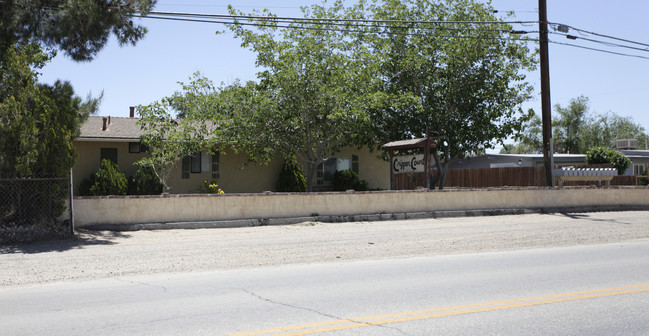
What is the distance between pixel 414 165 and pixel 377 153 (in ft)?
23.5

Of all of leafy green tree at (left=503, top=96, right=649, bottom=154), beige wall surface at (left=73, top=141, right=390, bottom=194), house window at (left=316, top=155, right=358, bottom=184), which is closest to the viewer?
beige wall surface at (left=73, top=141, right=390, bottom=194)

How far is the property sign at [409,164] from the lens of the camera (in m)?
21.5

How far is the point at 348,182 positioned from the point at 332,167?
131cm

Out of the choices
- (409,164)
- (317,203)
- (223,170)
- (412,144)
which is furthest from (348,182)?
(317,203)

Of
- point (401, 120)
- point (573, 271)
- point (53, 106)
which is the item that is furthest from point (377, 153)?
point (573, 271)

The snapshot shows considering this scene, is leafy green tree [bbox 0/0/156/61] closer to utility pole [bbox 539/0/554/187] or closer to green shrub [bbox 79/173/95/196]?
green shrub [bbox 79/173/95/196]

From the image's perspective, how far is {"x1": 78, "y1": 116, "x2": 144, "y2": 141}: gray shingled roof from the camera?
2208cm

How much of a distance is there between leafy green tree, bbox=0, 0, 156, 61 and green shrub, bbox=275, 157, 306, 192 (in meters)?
11.0

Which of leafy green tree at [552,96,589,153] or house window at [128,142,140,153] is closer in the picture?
house window at [128,142,140,153]

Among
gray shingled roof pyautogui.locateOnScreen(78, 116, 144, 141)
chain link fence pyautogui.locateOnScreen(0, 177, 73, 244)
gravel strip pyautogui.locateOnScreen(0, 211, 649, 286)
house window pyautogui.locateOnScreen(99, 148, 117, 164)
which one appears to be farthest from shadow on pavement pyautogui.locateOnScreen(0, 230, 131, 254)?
house window pyautogui.locateOnScreen(99, 148, 117, 164)

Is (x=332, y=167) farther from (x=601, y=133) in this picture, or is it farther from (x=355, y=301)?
(x=601, y=133)

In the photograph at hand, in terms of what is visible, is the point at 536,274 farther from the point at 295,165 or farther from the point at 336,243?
the point at 295,165

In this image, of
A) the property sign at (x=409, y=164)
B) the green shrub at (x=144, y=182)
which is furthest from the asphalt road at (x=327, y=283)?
the green shrub at (x=144, y=182)

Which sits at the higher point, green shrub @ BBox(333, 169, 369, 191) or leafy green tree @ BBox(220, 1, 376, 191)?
leafy green tree @ BBox(220, 1, 376, 191)
